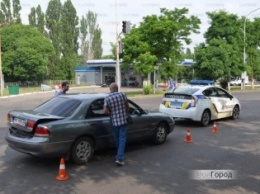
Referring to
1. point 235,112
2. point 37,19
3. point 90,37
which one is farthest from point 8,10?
point 235,112

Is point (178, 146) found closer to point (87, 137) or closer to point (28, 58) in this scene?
point (87, 137)

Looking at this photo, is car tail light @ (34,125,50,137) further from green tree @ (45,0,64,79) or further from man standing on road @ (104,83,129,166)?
green tree @ (45,0,64,79)

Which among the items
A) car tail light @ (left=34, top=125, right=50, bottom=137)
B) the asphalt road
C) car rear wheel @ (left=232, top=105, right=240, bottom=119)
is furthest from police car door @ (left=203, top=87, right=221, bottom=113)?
car tail light @ (left=34, top=125, right=50, bottom=137)

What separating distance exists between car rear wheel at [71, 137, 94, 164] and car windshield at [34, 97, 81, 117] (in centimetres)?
60

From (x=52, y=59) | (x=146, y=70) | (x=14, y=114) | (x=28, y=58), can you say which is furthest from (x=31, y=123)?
(x=52, y=59)

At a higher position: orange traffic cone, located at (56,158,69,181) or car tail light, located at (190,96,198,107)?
car tail light, located at (190,96,198,107)

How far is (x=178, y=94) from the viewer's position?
37.7ft

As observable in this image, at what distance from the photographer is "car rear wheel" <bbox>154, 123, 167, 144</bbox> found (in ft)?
27.4

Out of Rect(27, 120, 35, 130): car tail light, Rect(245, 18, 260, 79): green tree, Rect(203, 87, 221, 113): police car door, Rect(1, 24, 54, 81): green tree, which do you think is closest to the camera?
Rect(27, 120, 35, 130): car tail light

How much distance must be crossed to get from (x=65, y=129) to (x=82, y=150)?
26.4 inches

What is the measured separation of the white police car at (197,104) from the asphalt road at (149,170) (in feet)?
7.39

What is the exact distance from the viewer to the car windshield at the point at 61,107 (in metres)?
6.55

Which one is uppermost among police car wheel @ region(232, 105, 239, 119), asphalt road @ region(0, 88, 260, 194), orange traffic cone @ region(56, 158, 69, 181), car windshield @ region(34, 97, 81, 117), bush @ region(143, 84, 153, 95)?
car windshield @ region(34, 97, 81, 117)

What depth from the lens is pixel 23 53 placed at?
50.6m
